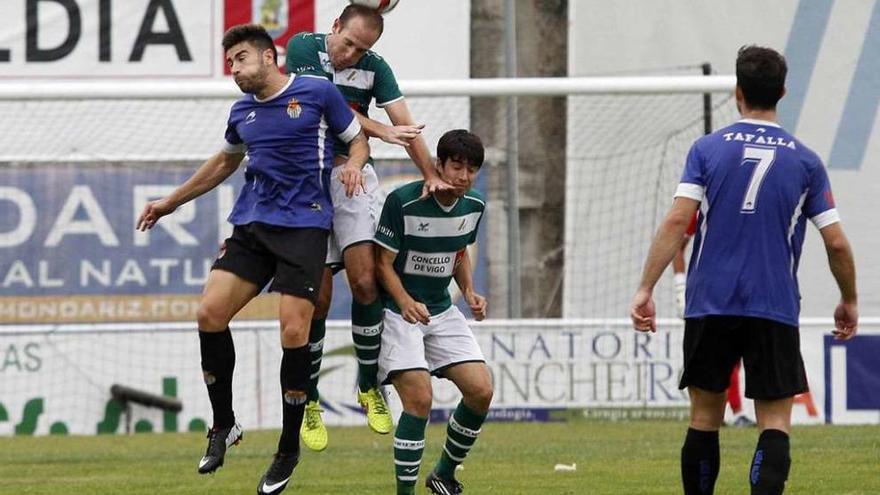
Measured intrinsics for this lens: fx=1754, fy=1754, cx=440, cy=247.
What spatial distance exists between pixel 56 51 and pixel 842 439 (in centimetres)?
1097

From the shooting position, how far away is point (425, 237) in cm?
968

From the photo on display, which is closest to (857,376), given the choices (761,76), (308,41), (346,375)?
(346,375)

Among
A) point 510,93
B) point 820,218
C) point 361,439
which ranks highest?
point 510,93

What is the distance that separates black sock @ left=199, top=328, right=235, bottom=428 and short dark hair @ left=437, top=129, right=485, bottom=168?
1514mm

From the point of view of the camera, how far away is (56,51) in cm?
2106

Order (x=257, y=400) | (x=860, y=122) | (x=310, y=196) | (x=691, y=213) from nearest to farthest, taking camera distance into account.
Answer: (x=691, y=213) → (x=310, y=196) → (x=257, y=400) → (x=860, y=122)

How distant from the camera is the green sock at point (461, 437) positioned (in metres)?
9.98

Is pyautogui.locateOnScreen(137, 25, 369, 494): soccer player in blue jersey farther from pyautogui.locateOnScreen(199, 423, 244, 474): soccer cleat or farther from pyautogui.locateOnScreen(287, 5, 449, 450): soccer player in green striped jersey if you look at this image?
pyautogui.locateOnScreen(287, 5, 449, 450): soccer player in green striped jersey

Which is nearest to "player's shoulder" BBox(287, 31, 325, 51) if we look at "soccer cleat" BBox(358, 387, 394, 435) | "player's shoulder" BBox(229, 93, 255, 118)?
"player's shoulder" BBox(229, 93, 255, 118)

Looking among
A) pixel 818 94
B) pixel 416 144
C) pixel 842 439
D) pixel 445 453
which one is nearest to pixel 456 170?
pixel 416 144

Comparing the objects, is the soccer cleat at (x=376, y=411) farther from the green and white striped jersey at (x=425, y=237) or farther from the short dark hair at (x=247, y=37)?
the short dark hair at (x=247, y=37)

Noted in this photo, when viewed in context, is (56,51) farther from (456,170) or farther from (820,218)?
(820,218)

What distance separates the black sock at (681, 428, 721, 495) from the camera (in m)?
8.25

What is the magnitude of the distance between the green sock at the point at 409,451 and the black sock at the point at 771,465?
2.21 m
